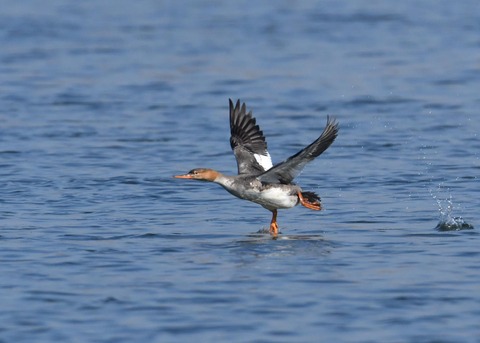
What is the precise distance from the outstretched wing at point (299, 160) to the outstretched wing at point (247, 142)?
86 cm

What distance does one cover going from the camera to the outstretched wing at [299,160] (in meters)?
11.6

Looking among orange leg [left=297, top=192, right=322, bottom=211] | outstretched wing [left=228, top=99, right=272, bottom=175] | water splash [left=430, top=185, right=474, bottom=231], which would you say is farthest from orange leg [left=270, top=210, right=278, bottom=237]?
water splash [left=430, top=185, right=474, bottom=231]

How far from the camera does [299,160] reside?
471 inches

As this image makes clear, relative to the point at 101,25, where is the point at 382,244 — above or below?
below

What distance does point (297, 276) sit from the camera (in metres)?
10.2

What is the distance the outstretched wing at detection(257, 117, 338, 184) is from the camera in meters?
11.6

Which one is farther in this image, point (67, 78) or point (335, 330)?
point (67, 78)

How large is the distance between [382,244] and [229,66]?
15.3 m

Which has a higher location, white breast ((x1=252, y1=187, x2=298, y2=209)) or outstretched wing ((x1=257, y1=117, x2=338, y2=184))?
outstretched wing ((x1=257, y1=117, x2=338, y2=184))

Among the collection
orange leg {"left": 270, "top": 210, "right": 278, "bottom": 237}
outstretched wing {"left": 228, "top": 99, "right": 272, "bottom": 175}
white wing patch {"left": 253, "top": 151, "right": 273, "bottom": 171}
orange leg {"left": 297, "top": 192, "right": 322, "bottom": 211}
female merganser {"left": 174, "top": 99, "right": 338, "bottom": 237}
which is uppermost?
outstretched wing {"left": 228, "top": 99, "right": 272, "bottom": 175}

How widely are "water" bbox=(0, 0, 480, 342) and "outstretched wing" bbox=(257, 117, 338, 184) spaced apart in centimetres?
59

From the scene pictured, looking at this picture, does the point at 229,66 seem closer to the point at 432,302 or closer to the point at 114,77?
the point at 114,77

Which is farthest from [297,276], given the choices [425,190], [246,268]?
[425,190]

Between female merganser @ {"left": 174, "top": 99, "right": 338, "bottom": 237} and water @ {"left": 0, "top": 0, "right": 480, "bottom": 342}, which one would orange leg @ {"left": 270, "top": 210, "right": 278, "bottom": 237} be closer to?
female merganser @ {"left": 174, "top": 99, "right": 338, "bottom": 237}
